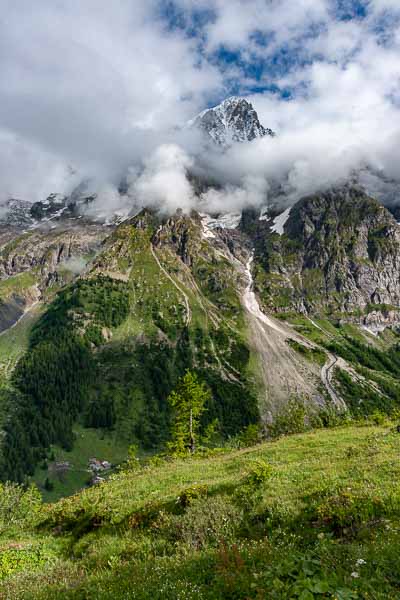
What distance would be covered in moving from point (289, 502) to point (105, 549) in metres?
8.16

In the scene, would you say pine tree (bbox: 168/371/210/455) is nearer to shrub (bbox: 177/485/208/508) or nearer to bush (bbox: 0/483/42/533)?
bush (bbox: 0/483/42/533)

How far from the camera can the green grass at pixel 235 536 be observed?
8.72 meters

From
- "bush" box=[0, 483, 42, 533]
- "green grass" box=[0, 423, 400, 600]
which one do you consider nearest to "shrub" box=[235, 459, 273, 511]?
"green grass" box=[0, 423, 400, 600]

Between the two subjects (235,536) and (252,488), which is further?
(252,488)

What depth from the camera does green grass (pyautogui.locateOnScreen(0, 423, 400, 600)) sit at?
872 cm

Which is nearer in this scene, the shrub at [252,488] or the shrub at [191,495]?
the shrub at [252,488]

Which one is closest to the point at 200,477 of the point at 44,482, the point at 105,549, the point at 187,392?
the point at 105,549

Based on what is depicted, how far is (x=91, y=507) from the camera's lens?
2316 cm

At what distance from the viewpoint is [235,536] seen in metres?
14.8

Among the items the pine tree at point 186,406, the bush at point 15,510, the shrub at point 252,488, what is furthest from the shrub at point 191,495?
the pine tree at point 186,406

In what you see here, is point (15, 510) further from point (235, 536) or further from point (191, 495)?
point (235, 536)

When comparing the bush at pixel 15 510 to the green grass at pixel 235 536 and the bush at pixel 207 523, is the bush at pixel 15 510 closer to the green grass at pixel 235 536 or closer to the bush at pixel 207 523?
the green grass at pixel 235 536

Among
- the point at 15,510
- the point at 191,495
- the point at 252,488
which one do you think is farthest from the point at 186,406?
the point at 252,488

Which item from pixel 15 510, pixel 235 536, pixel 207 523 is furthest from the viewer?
pixel 15 510
